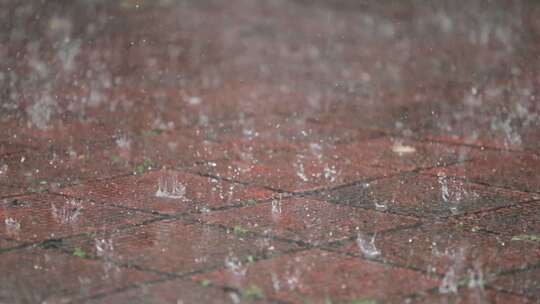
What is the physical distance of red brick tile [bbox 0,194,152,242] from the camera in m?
3.64

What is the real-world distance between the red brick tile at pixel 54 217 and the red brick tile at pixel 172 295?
2.16 ft

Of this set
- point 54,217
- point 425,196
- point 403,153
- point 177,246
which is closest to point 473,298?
point 177,246

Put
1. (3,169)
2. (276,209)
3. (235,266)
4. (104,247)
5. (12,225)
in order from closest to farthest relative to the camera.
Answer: (235,266)
(104,247)
(12,225)
(276,209)
(3,169)

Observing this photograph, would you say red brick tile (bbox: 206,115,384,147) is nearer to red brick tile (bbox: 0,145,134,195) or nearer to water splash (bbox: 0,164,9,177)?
red brick tile (bbox: 0,145,134,195)

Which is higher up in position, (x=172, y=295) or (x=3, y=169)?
(x=172, y=295)

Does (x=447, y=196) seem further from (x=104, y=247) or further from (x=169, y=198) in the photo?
(x=104, y=247)

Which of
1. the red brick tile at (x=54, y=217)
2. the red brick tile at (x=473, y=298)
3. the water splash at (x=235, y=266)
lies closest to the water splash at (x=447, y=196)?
the red brick tile at (x=473, y=298)

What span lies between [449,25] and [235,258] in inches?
311

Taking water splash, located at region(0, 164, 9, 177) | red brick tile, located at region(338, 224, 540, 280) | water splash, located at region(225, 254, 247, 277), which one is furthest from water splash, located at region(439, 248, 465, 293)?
water splash, located at region(0, 164, 9, 177)

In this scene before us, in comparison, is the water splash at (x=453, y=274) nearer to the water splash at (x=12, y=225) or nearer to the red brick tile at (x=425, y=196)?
the red brick tile at (x=425, y=196)

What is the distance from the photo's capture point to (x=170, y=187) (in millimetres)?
4312

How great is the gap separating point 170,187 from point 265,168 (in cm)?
59

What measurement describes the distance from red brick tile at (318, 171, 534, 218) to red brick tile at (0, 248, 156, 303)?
1.26m

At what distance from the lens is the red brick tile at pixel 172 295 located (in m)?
2.96
